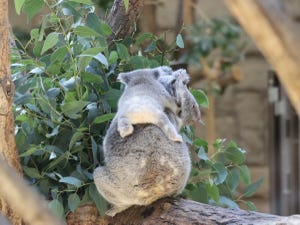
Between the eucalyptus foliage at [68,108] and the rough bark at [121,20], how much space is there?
0.49 ft

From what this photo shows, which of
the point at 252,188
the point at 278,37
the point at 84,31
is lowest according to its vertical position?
the point at 252,188

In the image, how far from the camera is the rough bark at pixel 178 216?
1.39 metres

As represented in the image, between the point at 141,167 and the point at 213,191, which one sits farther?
the point at 213,191

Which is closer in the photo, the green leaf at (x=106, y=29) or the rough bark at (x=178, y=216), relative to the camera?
the rough bark at (x=178, y=216)

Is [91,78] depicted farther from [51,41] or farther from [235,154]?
[235,154]

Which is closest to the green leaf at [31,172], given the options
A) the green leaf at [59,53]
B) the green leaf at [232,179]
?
the green leaf at [59,53]

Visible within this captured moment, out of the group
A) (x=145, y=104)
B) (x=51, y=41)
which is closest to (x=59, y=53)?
(x=51, y=41)

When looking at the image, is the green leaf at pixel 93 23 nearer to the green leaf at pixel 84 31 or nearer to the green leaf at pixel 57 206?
the green leaf at pixel 84 31

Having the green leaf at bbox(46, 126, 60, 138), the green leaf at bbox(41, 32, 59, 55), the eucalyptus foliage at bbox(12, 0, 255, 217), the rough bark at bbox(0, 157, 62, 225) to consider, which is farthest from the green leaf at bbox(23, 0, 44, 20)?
the rough bark at bbox(0, 157, 62, 225)

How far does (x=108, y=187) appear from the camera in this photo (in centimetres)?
150

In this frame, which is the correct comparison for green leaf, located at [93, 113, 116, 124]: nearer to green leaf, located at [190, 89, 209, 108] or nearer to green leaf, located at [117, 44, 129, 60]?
green leaf, located at [117, 44, 129, 60]

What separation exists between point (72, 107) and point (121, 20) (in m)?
0.53

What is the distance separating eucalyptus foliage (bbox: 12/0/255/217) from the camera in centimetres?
157

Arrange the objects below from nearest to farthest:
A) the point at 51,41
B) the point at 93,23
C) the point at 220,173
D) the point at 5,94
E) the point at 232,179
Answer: the point at 5,94, the point at 51,41, the point at 93,23, the point at 220,173, the point at 232,179
